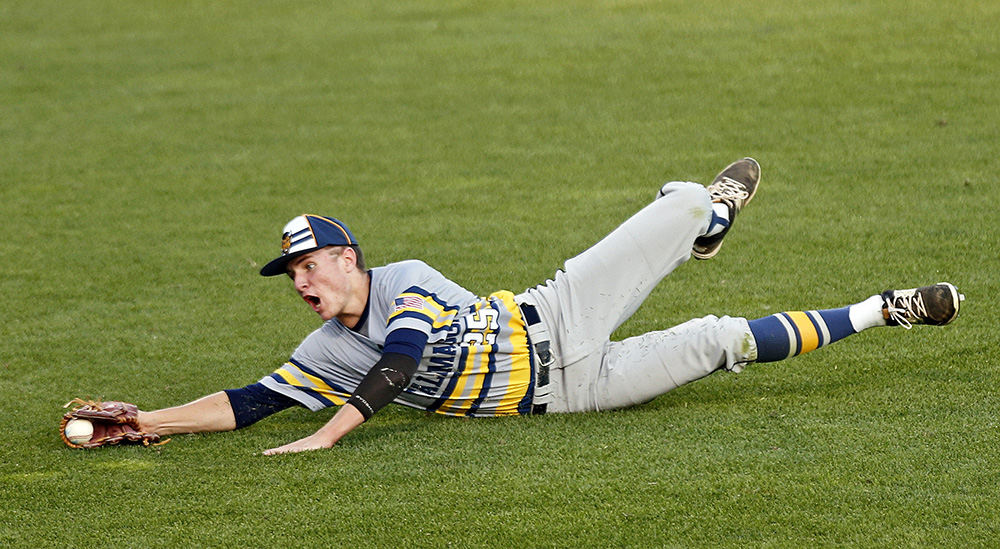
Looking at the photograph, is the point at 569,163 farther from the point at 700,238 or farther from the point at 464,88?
the point at 700,238

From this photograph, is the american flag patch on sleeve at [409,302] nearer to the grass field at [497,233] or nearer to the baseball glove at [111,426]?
the grass field at [497,233]

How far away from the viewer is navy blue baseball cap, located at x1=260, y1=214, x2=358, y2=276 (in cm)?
448

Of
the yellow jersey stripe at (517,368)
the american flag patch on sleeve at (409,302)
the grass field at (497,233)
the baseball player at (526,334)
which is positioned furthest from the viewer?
the yellow jersey stripe at (517,368)

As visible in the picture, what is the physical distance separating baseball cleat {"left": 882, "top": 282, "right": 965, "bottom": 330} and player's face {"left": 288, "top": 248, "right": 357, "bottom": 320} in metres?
2.17

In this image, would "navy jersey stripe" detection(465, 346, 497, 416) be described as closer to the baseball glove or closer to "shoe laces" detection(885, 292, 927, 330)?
the baseball glove

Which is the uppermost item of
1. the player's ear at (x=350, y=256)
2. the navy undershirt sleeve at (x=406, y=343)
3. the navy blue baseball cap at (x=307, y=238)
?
the navy blue baseball cap at (x=307, y=238)

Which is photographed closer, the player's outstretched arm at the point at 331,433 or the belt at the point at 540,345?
the player's outstretched arm at the point at 331,433

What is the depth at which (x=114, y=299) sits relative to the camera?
6844mm

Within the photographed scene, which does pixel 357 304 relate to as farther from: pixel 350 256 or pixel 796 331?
pixel 796 331

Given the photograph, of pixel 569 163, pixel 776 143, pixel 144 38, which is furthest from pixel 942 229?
pixel 144 38

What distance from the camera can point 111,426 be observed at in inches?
182

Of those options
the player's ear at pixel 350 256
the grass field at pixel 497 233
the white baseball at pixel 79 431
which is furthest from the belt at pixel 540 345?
the white baseball at pixel 79 431

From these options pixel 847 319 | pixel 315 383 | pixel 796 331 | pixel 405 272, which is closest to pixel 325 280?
pixel 405 272

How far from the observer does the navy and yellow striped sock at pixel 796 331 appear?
181 inches
